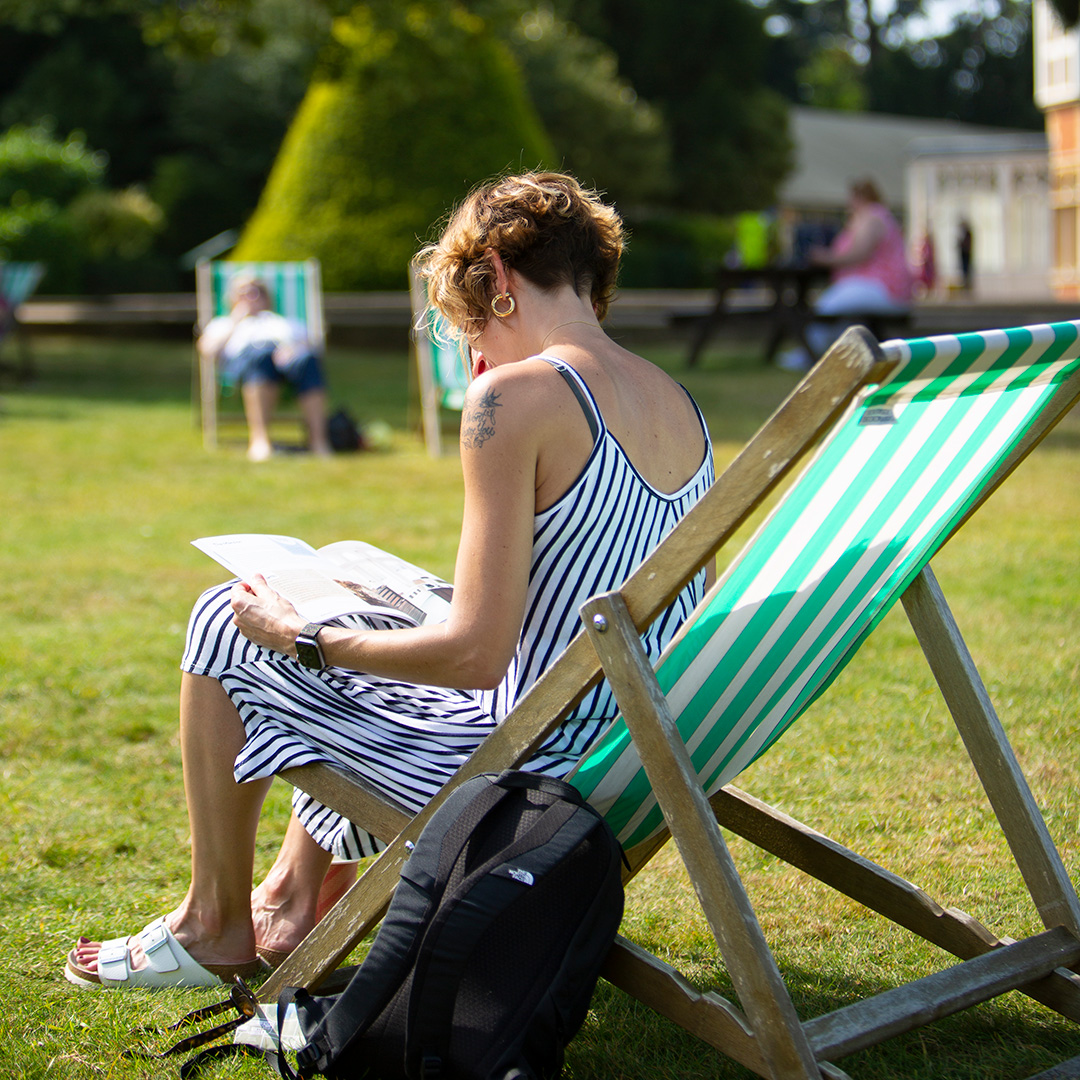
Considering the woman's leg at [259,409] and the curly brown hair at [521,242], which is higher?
the curly brown hair at [521,242]

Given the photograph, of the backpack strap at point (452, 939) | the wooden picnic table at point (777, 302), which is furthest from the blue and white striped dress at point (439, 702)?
the wooden picnic table at point (777, 302)

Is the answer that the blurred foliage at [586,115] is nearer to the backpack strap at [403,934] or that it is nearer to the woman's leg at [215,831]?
the woman's leg at [215,831]

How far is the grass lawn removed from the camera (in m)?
2.04

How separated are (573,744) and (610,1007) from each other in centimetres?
53

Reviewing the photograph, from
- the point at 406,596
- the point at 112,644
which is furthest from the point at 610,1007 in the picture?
the point at 112,644

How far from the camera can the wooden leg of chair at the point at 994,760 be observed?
1.94 m

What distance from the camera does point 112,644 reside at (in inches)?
160

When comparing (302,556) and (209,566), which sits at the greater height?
(302,556)

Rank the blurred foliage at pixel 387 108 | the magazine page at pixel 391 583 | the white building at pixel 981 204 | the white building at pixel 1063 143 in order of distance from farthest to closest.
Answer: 1. the white building at pixel 981 204
2. the white building at pixel 1063 143
3. the blurred foliage at pixel 387 108
4. the magazine page at pixel 391 583

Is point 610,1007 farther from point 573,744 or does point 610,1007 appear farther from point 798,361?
point 798,361

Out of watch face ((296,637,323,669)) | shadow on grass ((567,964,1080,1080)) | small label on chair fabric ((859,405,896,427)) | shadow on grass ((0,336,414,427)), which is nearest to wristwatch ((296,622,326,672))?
watch face ((296,637,323,669))

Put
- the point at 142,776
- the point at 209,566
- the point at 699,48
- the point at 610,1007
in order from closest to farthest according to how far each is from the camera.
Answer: the point at 610,1007 < the point at 142,776 < the point at 209,566 < the point at 699,48

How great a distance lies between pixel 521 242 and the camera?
192cm

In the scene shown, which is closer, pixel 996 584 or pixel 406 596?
pixel 406 596
